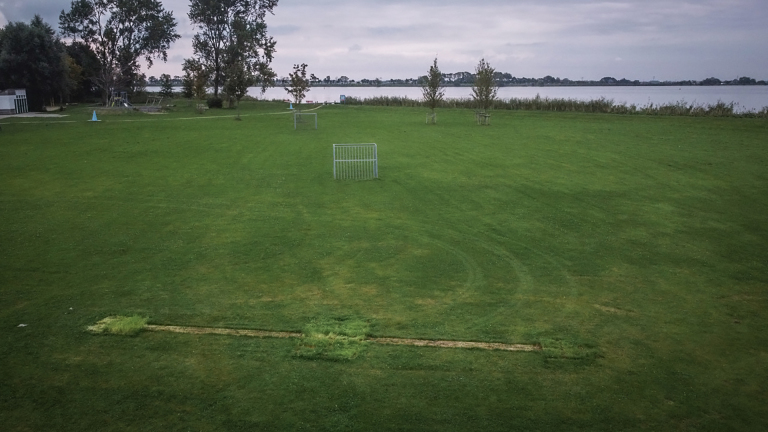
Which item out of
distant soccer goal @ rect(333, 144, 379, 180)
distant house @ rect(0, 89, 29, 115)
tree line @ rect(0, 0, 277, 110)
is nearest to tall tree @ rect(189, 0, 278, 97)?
tree line @ rect(0, 0, 277, 110)

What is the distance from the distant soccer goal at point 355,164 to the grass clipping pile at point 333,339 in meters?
8.20

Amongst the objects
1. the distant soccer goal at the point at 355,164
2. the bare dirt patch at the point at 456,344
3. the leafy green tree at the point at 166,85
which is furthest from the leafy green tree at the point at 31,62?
the bare dirt patch at the point at 456,344

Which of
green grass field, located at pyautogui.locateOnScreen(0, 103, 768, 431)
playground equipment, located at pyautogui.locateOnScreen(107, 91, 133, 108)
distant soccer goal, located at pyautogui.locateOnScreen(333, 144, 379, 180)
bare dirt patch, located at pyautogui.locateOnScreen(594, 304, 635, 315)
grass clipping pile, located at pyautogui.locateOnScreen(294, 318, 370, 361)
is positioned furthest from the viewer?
playground equipment, located at pyautogui.locateOnScreen(107, 91, 133, 108)

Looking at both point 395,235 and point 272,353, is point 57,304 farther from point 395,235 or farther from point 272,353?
point 395,235

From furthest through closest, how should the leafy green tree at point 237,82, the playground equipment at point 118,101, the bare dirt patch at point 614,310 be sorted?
the leafy green tree at point 237,82
the playground equipment at point 118,101
the bare dirt patch at point 614,310

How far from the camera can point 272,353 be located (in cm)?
636

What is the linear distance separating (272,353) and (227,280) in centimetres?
263

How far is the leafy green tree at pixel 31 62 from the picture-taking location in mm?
43000

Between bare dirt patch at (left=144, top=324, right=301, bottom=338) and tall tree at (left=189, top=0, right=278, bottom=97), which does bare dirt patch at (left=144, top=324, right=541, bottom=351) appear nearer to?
bare dirt patch at (left=144, top=324, right=301, bottom=338)

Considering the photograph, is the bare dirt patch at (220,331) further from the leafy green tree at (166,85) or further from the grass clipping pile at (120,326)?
the leafy green tree at (166,85)

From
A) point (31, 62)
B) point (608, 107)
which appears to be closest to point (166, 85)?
point (31, 62)

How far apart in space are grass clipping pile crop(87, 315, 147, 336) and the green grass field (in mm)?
149

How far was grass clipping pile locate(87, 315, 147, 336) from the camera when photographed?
269 inches

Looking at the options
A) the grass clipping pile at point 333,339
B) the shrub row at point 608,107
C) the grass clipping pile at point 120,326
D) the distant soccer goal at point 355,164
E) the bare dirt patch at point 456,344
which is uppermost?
the shrub row at point 608,107
